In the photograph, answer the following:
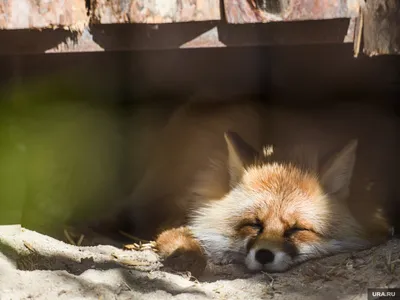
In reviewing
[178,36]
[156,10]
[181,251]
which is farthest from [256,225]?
[156,10]

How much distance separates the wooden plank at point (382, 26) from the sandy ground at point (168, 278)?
0.83 m

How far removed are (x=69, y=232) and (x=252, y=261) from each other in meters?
1.25

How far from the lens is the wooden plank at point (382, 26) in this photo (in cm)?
247

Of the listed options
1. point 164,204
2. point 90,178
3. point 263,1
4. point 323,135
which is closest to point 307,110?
point 323,135

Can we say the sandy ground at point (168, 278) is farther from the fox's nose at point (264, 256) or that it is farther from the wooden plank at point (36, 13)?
the wooden plank at point (36, 13)

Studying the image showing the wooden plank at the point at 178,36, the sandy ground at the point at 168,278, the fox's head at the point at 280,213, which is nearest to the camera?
the sandy ground at the point at 168,278

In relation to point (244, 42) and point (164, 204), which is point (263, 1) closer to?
point (244, 42)

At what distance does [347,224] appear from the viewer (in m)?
2.93

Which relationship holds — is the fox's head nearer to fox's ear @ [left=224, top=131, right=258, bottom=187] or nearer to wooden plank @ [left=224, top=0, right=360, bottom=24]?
fox's ear @ [left=224, top=131, right=258, bottom=187]

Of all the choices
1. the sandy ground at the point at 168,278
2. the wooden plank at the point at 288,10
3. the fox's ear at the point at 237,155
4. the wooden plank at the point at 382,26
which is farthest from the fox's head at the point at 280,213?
the wooden plank at the point at 288,10

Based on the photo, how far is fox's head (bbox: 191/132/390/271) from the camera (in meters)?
2.76

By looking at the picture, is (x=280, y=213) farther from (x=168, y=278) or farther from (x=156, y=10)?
(x=156, y=10)

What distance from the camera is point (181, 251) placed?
293 centimetres

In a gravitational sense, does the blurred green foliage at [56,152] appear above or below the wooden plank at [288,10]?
below
